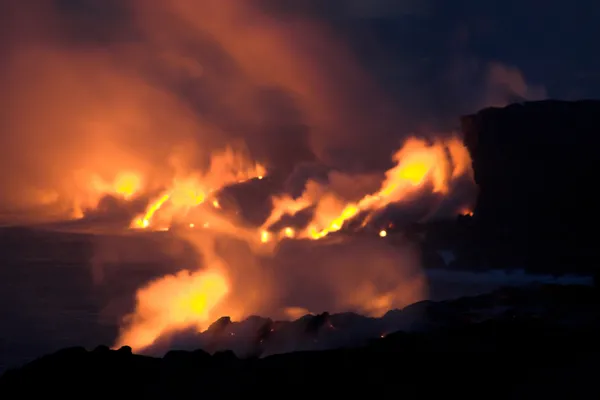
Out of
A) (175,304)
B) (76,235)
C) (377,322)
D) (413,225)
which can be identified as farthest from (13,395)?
(76,235)

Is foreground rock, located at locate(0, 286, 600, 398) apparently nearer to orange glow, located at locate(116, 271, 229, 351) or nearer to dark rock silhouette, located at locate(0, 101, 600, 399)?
dark rock silhouette, located at locate(0, 101, 600, 399)

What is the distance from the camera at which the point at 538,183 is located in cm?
8488

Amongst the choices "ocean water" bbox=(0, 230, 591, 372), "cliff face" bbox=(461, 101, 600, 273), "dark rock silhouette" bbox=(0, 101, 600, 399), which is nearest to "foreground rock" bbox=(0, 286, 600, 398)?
"dark rock silhouette" bbox=(0, 101, 600, 399)

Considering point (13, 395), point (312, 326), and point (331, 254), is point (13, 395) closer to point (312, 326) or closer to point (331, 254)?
point (312, 326)

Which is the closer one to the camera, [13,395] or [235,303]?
[13,395]

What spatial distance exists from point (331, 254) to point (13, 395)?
76674mm

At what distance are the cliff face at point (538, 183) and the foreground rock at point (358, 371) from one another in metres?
56.7

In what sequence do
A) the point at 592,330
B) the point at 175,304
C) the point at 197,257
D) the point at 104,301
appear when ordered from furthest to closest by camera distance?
the point at 197,257 → the point at 104,301 → the point at 175,304 → the point at 592,330

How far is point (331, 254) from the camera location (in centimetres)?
9731

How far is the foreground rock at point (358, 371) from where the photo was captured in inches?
845

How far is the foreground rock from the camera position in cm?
2147

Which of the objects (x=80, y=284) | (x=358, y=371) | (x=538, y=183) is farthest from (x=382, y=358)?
(x=80, y=284)

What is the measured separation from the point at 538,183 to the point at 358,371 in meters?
67.7

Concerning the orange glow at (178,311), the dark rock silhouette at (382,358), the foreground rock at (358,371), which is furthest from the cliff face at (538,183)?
the foreground rock at (358,371)
